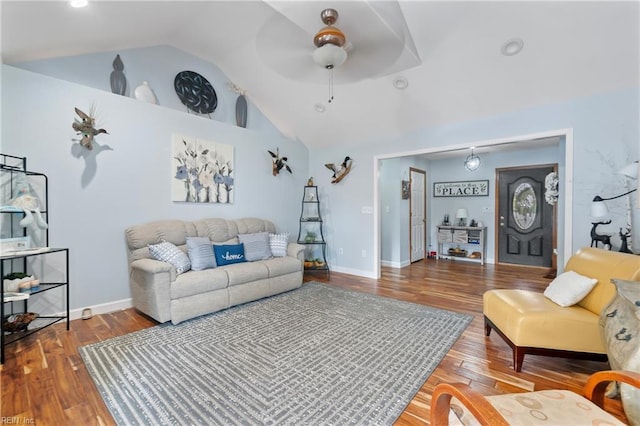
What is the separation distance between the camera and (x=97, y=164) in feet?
10.2

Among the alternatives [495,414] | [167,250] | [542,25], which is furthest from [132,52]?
[495,414]

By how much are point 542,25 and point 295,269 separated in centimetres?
368

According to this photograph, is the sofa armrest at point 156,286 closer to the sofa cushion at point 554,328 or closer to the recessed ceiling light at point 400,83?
the sofa cushion at point 554,328

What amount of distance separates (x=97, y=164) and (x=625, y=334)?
447 centimetres

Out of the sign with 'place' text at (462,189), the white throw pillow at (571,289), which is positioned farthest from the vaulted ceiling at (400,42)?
the sign with 'place' text at (462,189)

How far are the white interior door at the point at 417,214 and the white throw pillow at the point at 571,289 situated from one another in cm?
382

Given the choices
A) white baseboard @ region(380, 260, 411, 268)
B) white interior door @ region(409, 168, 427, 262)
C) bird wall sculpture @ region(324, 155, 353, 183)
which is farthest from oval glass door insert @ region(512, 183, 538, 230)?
bird wall sculpture @ region(324, 155, 353, 183)

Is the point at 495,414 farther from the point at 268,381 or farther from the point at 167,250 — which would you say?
the point at 167,250

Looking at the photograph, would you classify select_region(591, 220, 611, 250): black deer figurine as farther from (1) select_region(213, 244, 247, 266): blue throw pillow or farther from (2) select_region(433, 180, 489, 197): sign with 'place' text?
(1) select_region(213, 244, 247, 266): blue throw pillow

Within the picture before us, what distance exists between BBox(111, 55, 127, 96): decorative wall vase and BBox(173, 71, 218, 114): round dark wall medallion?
0.65 m

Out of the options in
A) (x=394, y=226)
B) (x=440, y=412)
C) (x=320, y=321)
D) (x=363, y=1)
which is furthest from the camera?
(x=394, y=226)

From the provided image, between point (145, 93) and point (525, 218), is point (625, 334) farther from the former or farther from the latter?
point (525, 218)

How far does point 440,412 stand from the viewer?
3.67 feet

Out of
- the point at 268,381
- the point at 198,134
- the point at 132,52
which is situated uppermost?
the point at 132,52
